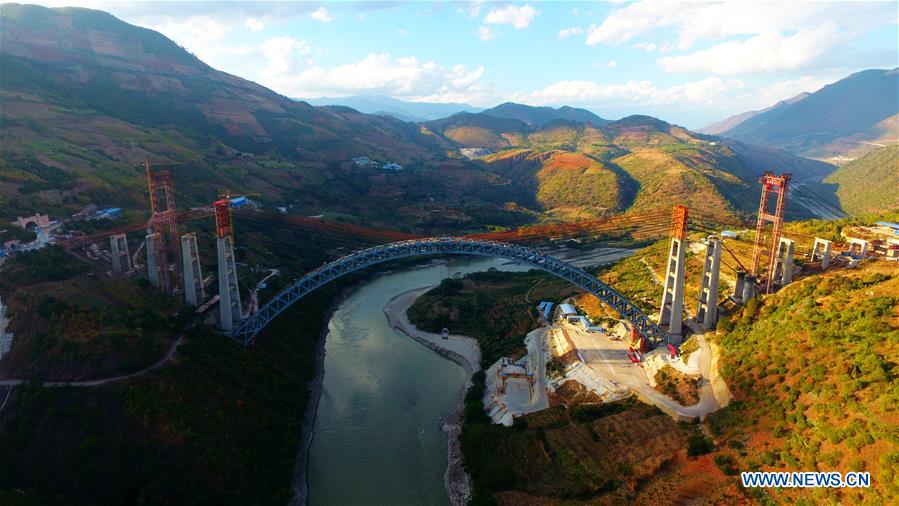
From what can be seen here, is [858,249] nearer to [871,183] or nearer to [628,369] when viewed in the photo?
[628,369]

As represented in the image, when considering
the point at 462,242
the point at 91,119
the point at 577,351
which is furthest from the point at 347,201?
the point at 577,351

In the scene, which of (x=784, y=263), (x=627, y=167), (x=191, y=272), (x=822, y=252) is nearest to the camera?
(x=784, y=263)

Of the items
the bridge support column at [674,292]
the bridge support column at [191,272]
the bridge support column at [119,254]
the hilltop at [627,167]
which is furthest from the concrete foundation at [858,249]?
the hilltop at [627,167]

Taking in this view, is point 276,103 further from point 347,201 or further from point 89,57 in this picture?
point 347,201

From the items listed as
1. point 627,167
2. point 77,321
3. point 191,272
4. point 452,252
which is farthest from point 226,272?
point 627,167

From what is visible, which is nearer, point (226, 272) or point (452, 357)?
point (226, 272)
